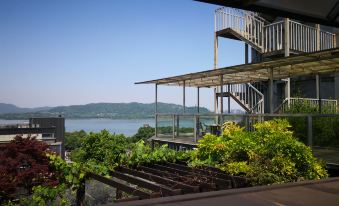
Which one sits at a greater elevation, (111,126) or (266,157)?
(266,157)

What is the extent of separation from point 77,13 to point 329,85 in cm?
2030

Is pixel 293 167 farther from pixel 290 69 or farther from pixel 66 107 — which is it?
pixel 66 107

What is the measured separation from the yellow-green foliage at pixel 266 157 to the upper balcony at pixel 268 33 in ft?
33.2

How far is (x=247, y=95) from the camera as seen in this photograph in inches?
742

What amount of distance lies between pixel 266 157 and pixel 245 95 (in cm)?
1209

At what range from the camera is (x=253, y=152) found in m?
7.18

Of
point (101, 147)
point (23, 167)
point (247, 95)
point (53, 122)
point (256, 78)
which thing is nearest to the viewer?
point (23, 167)

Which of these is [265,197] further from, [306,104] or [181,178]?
[306,104]

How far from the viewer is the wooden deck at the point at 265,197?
398 centimetres

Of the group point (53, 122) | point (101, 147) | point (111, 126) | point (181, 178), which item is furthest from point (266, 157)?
point (111, 126)

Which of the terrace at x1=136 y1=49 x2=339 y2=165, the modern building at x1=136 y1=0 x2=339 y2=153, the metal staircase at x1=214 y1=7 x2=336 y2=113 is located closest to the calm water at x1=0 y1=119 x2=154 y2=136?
the terrace at x1=136 y1=49 x2=339 y2=165

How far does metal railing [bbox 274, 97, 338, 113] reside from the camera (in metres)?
12.0

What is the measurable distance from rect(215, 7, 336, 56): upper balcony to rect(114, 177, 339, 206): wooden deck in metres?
13.1

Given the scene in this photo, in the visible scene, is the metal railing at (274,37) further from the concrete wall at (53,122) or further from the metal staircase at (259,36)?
the concrete wall at (53,122)
